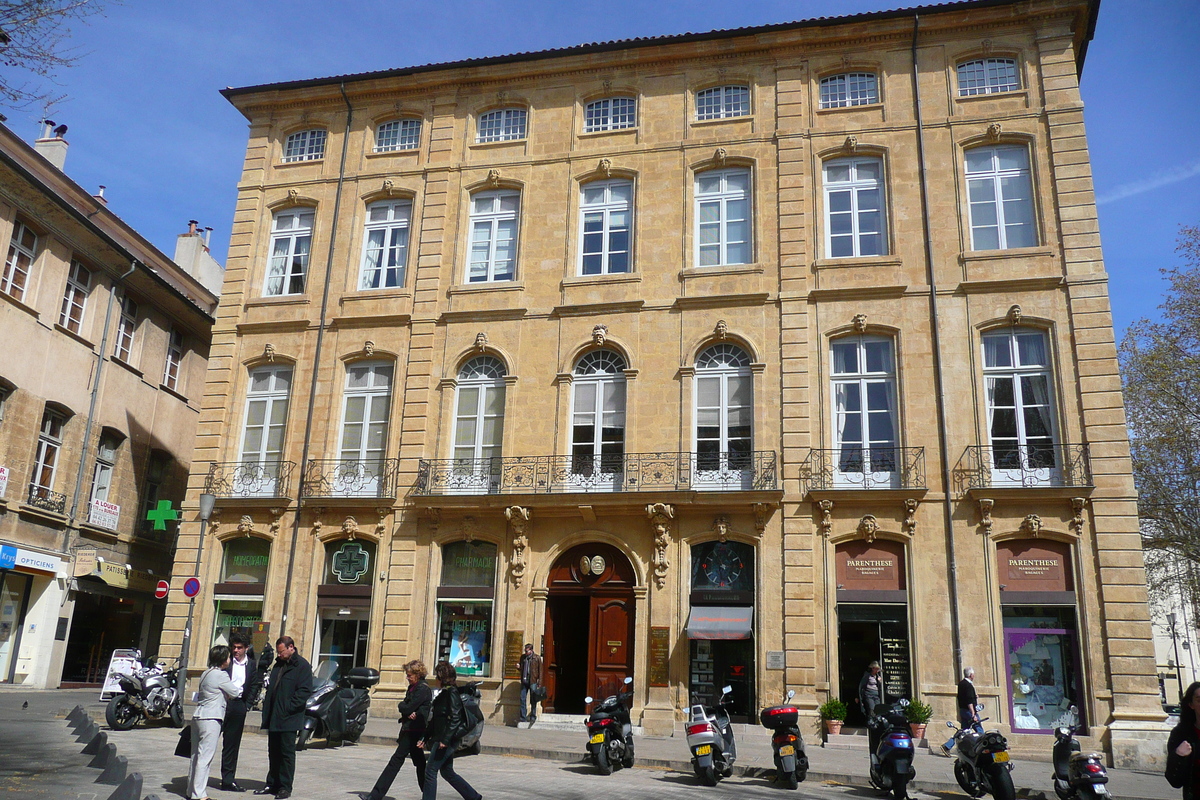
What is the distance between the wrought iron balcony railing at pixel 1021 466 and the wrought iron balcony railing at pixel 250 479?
46.6 feet

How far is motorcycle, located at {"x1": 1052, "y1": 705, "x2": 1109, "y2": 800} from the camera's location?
10945mm

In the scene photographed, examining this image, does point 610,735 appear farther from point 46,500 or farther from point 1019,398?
point 46,500

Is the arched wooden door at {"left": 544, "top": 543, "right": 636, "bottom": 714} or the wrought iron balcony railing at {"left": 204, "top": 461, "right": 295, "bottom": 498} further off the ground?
the wrought iron balcony railing at {"left": 204, "top": 461, "right": 295, "bottom": 498}

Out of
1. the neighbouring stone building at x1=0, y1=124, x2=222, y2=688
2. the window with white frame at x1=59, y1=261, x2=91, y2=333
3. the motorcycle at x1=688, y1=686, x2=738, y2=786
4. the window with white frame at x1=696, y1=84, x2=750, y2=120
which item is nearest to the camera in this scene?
the motorcycle at x1=688, y1=686, x2=738, y2=786

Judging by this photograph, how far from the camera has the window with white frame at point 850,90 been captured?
21391 millimetres

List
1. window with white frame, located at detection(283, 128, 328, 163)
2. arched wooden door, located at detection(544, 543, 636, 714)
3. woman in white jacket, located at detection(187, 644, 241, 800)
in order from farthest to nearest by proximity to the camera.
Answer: window with white frame, located at detection(283, 128, 328, 163), arched wooden door, located at detection(544, 543, 636, 714), woman in white jacket, located at detection(187, 644, 241, 800)

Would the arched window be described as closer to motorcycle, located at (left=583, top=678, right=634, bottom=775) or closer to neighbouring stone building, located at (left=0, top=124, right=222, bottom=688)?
motorcycle, located at (left=583, top=678, right=634, bottom=775)

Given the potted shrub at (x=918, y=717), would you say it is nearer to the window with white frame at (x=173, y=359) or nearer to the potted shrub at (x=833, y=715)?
the potted shrub at (x=833, y=715)

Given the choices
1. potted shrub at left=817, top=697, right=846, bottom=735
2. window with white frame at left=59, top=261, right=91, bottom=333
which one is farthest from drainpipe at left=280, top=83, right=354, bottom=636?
potted shrub at left=817, top=697, right=846, bottom=735

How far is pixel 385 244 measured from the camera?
23.3 m

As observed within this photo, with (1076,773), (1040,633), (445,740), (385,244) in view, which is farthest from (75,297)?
(1076,773)

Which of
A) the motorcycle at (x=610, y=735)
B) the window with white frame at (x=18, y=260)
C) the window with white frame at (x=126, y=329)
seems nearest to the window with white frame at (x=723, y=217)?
the motorcycle at (x=610, y=735)

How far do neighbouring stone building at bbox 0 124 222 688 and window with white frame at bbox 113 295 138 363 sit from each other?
2.2 inches

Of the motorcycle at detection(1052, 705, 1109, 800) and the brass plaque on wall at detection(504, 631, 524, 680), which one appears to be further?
the brass plaque on wall at detection(504, 631, 524, 680)
